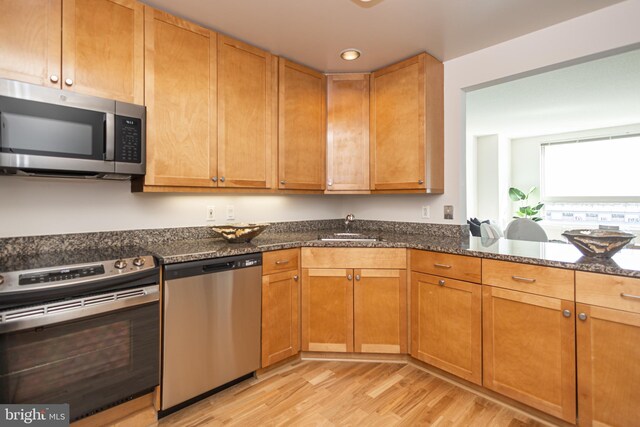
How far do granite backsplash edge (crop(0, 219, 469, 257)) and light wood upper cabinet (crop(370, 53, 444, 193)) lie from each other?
404mm

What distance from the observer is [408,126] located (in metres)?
2.51

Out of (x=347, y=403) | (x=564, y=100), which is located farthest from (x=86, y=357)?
(x=564, y=100)

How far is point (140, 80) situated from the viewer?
5.99ft

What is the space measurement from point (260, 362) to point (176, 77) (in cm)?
188

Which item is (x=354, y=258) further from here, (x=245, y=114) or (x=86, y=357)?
(x=86, y=357)

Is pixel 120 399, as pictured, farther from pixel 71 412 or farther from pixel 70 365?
pixel 70 365

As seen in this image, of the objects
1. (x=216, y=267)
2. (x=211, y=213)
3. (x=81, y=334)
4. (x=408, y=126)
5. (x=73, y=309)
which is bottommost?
(x=81, y=334)

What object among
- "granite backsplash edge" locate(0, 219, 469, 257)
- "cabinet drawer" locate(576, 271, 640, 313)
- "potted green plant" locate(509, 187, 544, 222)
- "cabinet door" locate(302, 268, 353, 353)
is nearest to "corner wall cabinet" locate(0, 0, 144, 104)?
"granite backsplash edge" locate(0, 219, 469, 257)

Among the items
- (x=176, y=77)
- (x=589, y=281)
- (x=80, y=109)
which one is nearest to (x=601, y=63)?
(x=589, y=281)

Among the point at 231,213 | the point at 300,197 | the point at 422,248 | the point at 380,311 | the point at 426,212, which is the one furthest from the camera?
the point at 300,197

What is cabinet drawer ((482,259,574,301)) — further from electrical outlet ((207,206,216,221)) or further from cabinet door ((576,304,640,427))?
electrical outlet ((207,206,216,221))

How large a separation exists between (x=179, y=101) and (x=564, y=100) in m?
4.90

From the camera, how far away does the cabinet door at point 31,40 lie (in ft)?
4.74

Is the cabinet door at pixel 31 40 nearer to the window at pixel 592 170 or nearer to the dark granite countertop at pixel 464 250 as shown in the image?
the dark granite countertop at pixel 464 250
